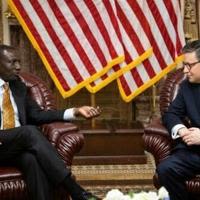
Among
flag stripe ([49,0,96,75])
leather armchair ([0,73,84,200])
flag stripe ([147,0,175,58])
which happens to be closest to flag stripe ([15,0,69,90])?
flag stripe ([49,0,96,75])

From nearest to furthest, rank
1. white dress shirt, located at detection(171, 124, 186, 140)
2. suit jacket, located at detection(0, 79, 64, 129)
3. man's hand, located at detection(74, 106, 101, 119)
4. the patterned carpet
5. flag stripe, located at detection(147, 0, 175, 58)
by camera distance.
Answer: white dress shirt, located at detection(171, 124, 186, 140), man's hand, located at detection(74, 106, 101, 119), suit jacket, located at detection(0, 79, 64, 129), the patterned carpet, flag stripe, located at detection(147, 0, 175, 58)

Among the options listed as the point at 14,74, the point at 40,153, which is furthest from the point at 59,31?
the point at 40,153

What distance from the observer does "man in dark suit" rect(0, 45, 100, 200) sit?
3033 millimetres

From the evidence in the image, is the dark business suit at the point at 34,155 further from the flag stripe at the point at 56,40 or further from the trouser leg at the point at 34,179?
the flag stripe at the point at 56,40

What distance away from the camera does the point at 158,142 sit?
3.18 meters

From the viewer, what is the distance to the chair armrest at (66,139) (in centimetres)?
316

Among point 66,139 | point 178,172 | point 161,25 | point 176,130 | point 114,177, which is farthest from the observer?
point 161,25

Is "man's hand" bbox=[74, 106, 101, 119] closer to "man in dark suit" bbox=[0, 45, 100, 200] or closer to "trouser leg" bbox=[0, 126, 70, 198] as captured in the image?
"man in dark suit" bbox=[0, 45, 100, 200]

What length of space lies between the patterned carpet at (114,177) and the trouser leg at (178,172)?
980 millimetres

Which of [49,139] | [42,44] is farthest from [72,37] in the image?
[49,139]

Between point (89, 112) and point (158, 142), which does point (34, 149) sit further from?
point (158, 142)

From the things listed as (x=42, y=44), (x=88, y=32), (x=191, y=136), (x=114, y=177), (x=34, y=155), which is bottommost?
(x=114, y=177)

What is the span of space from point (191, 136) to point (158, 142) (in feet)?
0.82

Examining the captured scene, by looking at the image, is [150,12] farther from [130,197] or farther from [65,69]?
[130,197]
